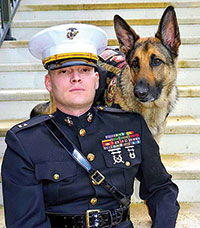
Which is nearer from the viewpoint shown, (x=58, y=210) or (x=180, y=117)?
(x=58, y=210)

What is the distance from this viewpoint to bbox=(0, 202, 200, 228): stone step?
1.66 metres

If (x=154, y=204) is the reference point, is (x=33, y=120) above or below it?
above

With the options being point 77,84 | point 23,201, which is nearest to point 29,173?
point 23,201

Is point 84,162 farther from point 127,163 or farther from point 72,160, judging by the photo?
point 127,163

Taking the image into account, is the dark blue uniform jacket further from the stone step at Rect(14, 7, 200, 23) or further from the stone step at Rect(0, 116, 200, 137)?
the stone step at Rect(14, 7, 200, 23)

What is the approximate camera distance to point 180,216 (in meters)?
1.73

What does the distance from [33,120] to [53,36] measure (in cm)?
32

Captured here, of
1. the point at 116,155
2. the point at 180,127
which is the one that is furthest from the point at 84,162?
the point at 180,127

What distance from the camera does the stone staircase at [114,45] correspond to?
1.89 meters

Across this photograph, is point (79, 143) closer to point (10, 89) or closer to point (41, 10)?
point (10, 89)

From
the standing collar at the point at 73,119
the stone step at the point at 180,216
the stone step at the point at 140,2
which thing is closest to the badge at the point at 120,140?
the standing collar at the point at 73,119

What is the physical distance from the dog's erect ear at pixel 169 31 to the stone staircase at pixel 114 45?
2.11 feet

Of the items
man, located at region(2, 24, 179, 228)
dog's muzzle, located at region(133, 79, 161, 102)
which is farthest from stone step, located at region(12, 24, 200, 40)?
man, located at region(2, 24, 179, 228)

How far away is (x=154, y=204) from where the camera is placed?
3.81ft
